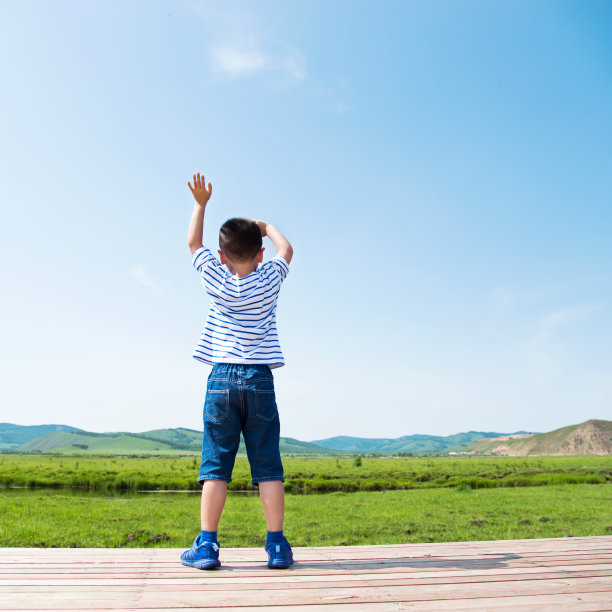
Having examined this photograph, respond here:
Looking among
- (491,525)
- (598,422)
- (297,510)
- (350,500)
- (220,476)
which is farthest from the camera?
(598,422)

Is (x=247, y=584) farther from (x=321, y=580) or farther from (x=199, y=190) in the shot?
(x=199, y=190)

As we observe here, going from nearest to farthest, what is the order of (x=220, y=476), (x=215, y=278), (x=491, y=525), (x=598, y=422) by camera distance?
(x=220, y=476), (x=215, y=278), (x=491, y=525), (x=598, y=422)

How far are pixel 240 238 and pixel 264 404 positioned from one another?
141 centimetres

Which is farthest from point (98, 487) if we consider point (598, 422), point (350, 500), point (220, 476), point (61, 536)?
point (598, 422)

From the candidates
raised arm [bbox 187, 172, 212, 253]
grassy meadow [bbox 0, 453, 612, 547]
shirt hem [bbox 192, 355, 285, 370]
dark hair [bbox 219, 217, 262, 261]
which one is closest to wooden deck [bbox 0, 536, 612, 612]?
shirt hem [bbox 192, 355, 285, 370]

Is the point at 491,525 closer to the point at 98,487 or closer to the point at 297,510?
the point at 297,510

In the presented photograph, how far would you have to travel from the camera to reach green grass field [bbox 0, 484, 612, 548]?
14703 mm

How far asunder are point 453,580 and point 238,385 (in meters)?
2.02

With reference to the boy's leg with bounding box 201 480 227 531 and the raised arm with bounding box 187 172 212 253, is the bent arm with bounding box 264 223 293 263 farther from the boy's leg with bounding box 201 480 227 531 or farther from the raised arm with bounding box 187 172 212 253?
the boy's leg with bounding box 201 480 227 531

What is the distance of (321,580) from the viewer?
3.24 metres

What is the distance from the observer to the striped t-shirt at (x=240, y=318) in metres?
4.05

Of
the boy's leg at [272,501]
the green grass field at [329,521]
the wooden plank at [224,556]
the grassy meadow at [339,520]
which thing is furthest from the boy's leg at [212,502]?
the grassy meadow at [339,520]

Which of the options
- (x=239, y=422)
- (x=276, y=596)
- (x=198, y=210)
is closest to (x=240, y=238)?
(x=198, y=210)

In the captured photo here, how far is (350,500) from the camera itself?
26859 mm
